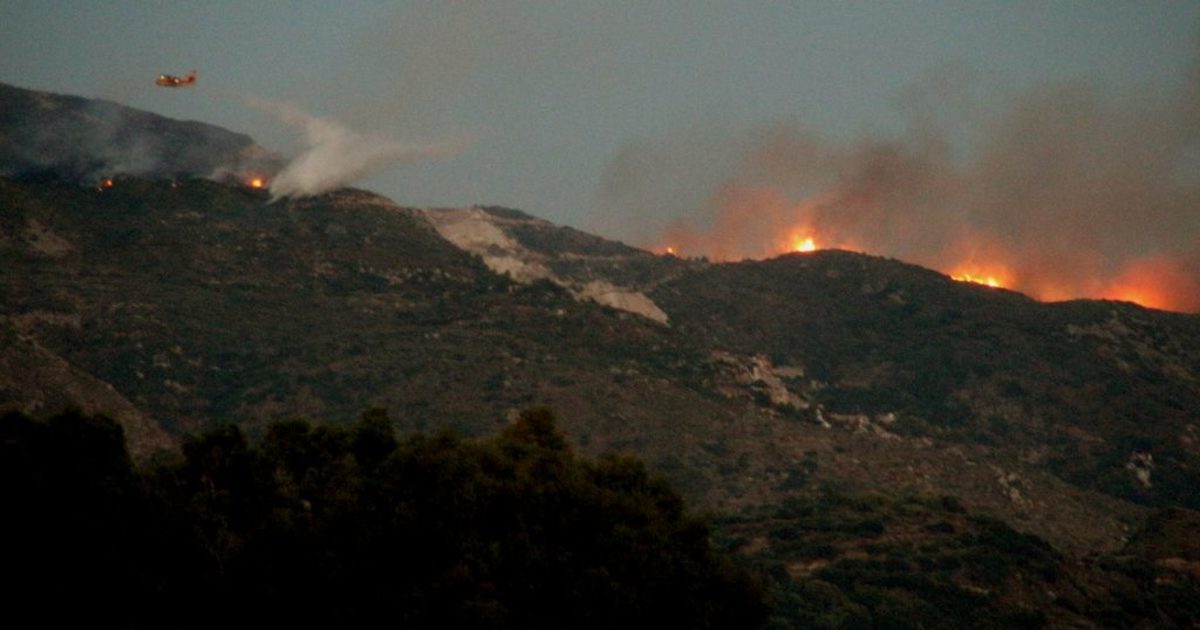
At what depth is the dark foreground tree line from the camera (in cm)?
3275

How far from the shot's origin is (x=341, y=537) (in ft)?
123

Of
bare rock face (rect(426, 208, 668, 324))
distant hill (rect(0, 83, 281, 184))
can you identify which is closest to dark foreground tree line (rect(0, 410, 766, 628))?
distant hill (rect(0, 83, 281, 184))

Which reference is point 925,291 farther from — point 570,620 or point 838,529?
point 570,620

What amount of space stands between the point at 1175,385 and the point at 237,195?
337 ft

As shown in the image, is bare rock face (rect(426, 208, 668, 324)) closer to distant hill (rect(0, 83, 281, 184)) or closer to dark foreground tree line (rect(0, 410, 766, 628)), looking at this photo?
distant hill (rect(0, 83, 281, 184))

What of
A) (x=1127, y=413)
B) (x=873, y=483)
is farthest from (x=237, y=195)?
(x=1127, y=413)

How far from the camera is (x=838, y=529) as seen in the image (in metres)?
71.2

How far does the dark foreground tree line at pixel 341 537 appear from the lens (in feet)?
107

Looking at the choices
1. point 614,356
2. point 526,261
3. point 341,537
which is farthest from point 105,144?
point 341,537

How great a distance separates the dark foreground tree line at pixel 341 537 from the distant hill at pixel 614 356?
2529cm

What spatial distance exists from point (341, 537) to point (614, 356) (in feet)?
252

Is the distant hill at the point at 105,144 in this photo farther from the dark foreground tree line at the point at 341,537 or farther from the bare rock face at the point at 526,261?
the dark foreground tree line at the point at 341,537

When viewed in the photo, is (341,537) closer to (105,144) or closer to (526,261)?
→ (105,144)

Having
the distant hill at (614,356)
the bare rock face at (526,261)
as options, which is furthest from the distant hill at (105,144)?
the bare rock face at (526,261)
